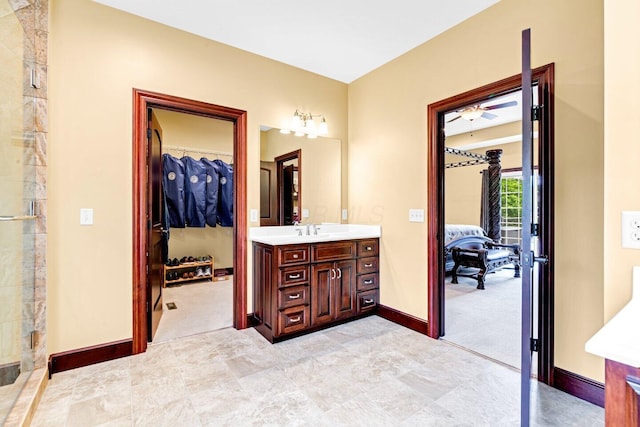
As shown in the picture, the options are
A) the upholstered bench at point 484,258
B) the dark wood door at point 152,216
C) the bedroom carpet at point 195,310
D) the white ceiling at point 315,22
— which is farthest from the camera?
the upholstered bench at point 484,258

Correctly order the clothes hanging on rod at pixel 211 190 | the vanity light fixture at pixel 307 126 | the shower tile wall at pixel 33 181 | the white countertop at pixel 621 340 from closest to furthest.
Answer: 1. the white countertop at pixel 621 340
2. the shower tile wall at pixel 33 181
3. the vanity light fixture at pixel 307 126
4. the clothes hanging on rod at pixel 211 190

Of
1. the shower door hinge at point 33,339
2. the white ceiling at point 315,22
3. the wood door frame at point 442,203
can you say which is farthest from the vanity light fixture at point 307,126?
the shower door hinge at point 33,339

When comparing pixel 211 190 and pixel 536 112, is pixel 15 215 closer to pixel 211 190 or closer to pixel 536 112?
pixel 211 190

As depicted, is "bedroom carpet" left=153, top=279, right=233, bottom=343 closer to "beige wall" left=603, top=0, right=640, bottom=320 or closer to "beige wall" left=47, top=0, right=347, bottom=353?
"beige wall" left=47, top=0, right=347, bottom=353

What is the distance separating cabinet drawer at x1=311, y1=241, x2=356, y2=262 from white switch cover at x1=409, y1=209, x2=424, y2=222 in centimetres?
64

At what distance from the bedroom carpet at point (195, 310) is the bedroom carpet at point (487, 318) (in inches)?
90.1

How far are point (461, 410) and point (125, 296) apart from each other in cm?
253

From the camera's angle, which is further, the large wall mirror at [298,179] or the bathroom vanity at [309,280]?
the large wall mirror at [298,179]

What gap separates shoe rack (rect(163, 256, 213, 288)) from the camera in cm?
464

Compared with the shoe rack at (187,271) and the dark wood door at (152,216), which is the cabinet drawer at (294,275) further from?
the shoe rack at (187,271)

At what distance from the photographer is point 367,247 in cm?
330

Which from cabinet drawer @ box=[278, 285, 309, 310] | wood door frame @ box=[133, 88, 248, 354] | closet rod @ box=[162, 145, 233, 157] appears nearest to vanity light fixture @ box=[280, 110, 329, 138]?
wood door frame @ box=[133, 88, 248, 354]

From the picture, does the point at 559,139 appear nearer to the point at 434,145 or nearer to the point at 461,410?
the point at 434,145

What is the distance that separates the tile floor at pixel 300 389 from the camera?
1.70 meters
